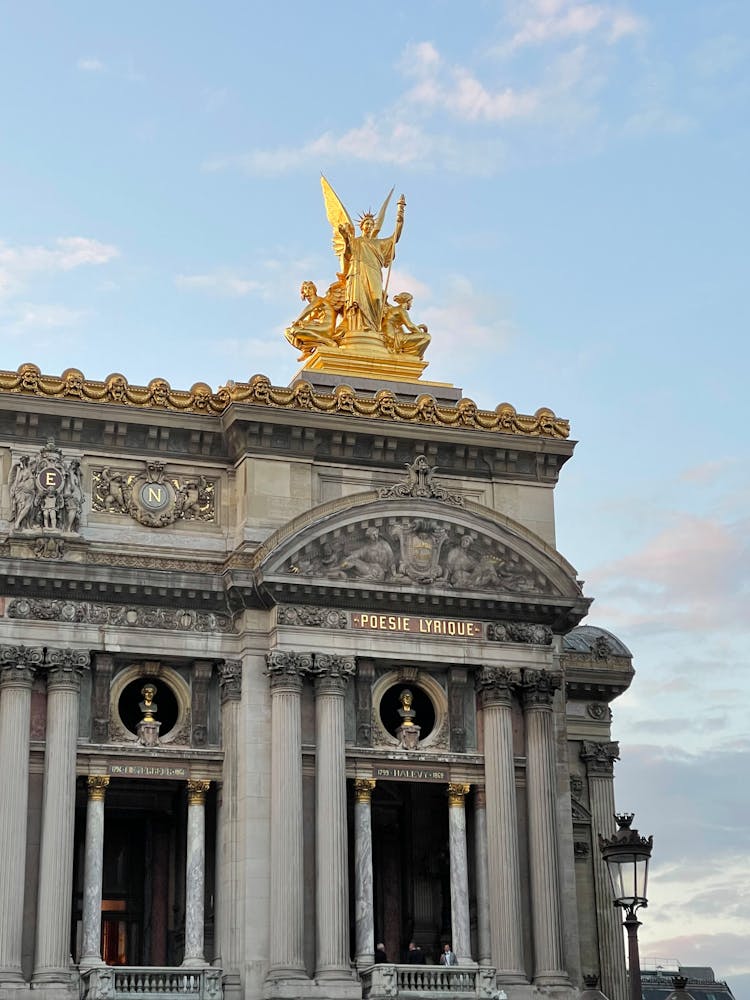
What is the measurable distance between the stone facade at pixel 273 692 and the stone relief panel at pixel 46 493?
74 mm

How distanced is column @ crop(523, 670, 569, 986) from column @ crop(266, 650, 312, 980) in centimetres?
618

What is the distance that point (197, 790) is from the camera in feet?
154

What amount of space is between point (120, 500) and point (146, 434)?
1.91 metres

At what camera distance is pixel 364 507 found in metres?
48.9

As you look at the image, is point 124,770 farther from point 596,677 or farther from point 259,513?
point 596,677

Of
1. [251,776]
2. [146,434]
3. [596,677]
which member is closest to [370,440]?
[146,434]

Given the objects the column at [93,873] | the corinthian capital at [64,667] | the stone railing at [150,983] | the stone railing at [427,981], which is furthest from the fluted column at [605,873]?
the corinthian capital at [64,667]

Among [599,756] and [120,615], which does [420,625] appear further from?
[599,756]

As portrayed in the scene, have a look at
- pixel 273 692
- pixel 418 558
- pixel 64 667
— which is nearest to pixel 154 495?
pixel 64 667

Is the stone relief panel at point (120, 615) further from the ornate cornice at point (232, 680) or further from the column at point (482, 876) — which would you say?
the column at point (482, 876)

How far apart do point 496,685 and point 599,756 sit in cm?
1350

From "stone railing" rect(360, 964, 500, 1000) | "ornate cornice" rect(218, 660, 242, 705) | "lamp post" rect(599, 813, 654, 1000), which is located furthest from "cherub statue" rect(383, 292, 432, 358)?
"lamp post" rect(599, 813, 654, 1000)

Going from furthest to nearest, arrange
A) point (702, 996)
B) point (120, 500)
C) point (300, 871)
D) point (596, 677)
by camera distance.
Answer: point (702, 996) < point (596, 677) < point (120, 500) < point (300, 871)

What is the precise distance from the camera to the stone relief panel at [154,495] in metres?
48.7
